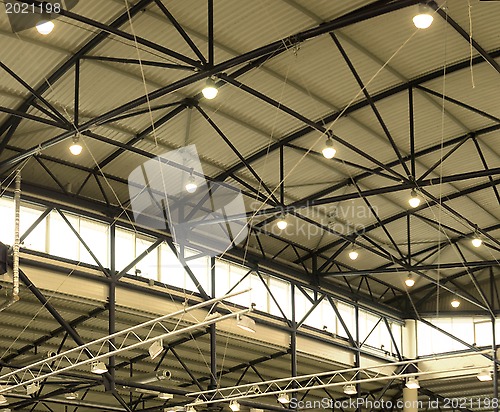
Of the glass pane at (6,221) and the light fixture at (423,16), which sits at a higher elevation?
the glass pane at (6,221)

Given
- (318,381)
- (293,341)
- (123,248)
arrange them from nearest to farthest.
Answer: (123,248)
(293,341)
(318,381)

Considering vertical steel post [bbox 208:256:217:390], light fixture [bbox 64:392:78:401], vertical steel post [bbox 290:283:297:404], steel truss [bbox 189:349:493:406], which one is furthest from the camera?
vertical steel post [bbox 290:283:297:404]

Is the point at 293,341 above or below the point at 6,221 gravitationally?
below

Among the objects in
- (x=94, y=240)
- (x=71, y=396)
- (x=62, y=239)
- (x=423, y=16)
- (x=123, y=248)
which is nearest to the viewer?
(x=423, y=16)

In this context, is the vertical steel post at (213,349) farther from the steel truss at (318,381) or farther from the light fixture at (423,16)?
the light fixture at (423,16)

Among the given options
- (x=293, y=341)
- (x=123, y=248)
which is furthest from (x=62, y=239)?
(x=293, y=341)

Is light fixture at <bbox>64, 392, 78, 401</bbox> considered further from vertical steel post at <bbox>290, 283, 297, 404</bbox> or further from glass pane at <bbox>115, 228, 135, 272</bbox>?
vertical steel post at <bbox>290, 283, 297, 404</bbox>

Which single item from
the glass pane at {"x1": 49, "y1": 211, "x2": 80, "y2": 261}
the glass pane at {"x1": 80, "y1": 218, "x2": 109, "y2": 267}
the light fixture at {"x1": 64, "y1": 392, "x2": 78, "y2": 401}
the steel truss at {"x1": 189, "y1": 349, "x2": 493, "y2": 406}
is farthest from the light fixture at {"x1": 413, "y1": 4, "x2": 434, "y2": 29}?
the light fixture at {"x1": 64, "y1": 392, "x2": 78, "y2": 401}

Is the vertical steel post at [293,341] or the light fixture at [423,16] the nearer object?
the light fixture at [423,16]

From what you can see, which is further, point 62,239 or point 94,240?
point 94,240

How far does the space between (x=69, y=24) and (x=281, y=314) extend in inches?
663

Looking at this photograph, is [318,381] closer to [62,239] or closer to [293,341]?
[293,341]


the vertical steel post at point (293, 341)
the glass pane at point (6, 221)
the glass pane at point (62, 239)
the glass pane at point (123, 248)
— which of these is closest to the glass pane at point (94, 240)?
the glass pane at point (62, 239)

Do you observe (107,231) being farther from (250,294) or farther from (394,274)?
(394,274)
